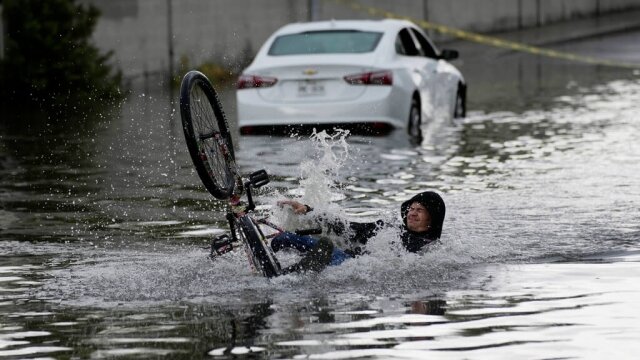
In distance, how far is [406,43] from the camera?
21.9 meters

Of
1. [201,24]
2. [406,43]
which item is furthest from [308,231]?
[201,24]

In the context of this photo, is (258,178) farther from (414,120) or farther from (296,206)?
(414,120)

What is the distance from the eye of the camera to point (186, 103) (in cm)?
1028

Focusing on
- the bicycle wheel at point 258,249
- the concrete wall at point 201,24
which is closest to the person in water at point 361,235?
the bicycle wheel at point 258,249

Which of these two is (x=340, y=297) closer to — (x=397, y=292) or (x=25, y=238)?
(x=397, y=292)

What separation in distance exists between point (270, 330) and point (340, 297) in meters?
1.09

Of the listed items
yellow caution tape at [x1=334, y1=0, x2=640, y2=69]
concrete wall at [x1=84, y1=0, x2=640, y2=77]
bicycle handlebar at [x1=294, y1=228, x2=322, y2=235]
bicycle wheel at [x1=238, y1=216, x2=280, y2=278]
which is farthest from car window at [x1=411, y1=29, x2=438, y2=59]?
bicycle wheel at [x1=238, y1=216, x2=280, y2=278]

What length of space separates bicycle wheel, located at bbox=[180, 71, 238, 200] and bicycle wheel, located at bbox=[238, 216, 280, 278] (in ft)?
0.97

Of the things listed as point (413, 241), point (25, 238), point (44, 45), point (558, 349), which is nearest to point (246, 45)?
point (44, 45)

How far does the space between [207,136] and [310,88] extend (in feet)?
32.3

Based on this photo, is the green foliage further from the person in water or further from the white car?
the person in water

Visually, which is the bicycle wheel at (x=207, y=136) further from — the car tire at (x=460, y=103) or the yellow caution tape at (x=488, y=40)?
the yellow caution tape at (x=488, y=40)

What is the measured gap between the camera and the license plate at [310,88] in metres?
20.3

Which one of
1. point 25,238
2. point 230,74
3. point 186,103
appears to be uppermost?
point 186,103
